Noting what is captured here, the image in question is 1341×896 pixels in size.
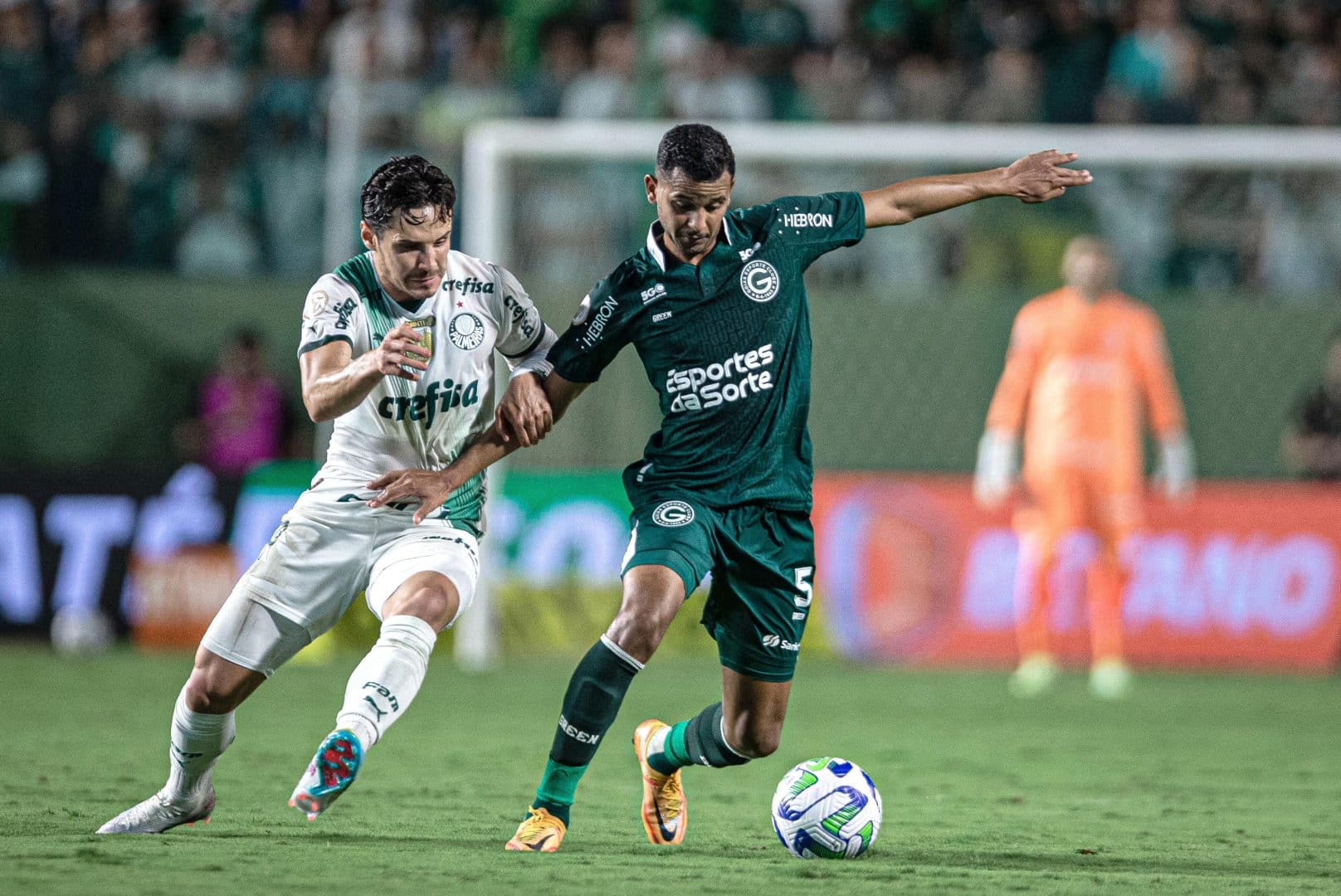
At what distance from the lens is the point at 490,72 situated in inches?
542

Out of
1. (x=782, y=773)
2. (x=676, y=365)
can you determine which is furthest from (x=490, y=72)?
(x=676, y=365)

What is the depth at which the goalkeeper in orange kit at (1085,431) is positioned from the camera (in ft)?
37.1

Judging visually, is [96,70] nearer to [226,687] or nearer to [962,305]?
[962,305]

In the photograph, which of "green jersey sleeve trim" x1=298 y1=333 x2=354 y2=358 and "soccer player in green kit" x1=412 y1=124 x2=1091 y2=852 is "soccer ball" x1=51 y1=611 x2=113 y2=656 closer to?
"soccer player in green kit" x1=412 y1=124 x2=1091 y2=852

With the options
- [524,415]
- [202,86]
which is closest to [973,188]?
[524,415]

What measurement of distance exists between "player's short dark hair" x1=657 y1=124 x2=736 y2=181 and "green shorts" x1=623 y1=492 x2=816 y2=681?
3.16 feet

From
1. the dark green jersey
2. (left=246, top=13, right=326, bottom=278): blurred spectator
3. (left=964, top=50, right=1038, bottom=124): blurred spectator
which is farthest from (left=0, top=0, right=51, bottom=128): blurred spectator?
the dark green jersey

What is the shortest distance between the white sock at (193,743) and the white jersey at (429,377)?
78cm

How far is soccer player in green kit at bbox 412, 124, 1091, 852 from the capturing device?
551cm

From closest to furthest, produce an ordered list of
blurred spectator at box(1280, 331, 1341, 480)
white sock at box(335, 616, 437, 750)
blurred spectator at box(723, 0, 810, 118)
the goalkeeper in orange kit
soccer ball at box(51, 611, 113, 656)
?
white sock at box(335, 616, 437, 750)
the goalkeeper in orange kit
soccer ball at box(51, 611, 113, 656)
blurred spectator at box(1280, 331, 1341, 480)
blurred spectator at box(723, 0, 810, 118)

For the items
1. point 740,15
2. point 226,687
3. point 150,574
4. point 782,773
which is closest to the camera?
point 226,687

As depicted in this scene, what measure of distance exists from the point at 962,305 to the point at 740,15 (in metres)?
2.97

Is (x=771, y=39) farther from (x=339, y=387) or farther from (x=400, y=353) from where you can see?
(x=400, y=353)

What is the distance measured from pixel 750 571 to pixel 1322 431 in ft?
28.3
